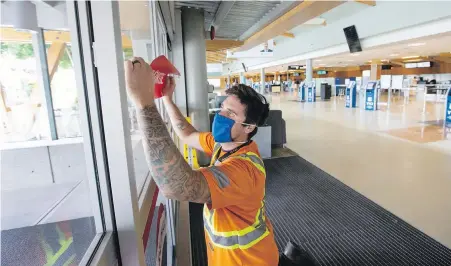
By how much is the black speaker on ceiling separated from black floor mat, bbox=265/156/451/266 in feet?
23.4

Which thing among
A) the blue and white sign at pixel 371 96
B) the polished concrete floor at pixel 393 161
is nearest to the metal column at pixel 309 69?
the blue and white sign at pixel 371 96

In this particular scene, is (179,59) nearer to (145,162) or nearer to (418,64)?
(145,162)

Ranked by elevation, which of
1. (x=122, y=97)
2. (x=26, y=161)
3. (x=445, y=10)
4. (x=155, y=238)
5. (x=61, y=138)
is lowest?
(x=155, y=238)

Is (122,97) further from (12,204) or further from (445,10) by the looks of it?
(445,10)

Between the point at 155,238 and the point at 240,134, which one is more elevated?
the point at 240,134

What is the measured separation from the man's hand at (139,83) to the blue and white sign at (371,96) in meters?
12.0

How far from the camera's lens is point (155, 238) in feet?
4.52

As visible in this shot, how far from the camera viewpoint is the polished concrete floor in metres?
2.99

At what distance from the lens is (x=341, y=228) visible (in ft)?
8.73

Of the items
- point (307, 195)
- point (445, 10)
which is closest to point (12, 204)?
point (307, 195)

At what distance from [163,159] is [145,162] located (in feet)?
3.06

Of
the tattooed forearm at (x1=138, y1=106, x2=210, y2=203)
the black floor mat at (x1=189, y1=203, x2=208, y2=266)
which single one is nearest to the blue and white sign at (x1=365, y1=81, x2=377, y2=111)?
the black floor mat at (x1=189, y1=203, x2=208, y2=266)

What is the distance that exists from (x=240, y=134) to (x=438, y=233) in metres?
2.53

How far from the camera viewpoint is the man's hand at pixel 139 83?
2.69 feet
